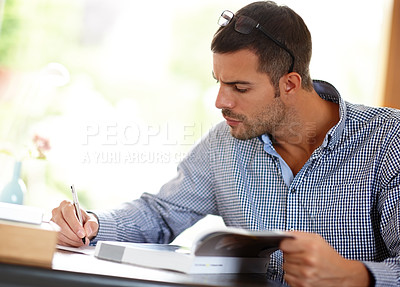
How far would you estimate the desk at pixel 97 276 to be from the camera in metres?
0.73

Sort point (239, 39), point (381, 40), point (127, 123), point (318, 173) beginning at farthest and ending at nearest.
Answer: point (127, 123), point (381, 40), point (239, 39), point (318, 173)

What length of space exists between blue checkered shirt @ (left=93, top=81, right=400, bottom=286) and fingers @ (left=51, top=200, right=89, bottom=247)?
12 centimetres

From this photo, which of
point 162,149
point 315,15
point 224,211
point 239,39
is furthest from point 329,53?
point 224,211

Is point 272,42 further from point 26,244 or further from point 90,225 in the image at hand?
point 26,244

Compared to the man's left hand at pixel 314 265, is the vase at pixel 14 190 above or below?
below

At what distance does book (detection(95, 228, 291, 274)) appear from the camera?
881mm

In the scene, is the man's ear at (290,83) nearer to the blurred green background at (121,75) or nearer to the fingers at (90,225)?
the fingers at (90,225)

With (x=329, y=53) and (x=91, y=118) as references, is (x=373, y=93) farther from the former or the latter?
(x=91, y=118)

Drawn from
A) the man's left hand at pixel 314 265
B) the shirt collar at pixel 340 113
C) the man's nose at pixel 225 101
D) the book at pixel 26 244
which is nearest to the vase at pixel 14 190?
the man's nose at pixel 225 101

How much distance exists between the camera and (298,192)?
1.40 m

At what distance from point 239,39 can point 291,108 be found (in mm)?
272

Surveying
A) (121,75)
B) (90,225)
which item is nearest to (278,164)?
(90,225)

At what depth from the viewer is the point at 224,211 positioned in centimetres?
155

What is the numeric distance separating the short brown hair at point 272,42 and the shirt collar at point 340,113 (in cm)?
5
